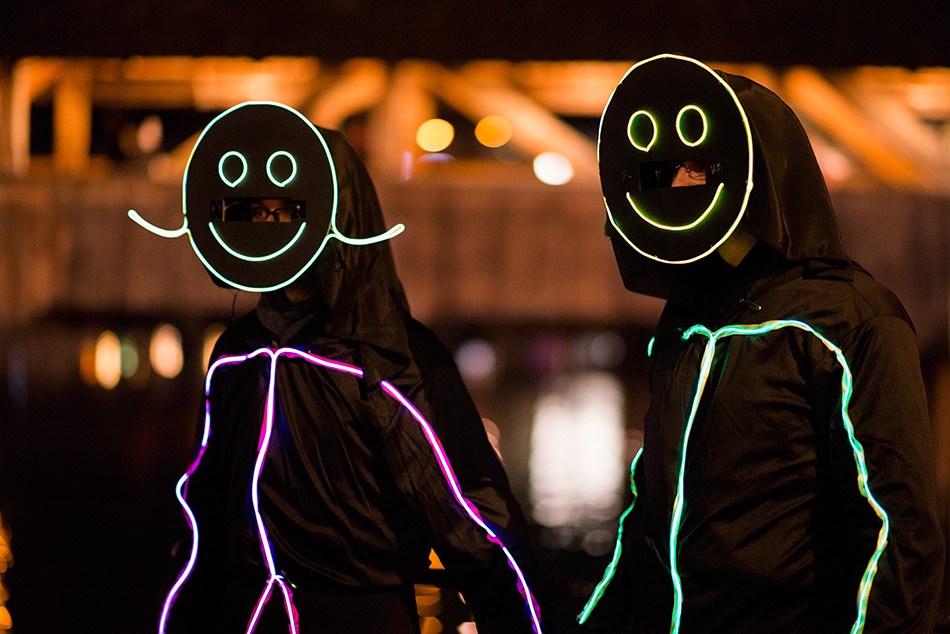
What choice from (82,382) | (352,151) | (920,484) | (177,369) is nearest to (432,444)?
(352,151)

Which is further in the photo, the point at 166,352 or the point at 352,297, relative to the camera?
the point at 166,352

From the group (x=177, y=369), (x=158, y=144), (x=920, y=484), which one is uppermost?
(x=158, y=144)

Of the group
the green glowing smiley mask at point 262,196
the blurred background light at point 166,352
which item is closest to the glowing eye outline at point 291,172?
the green glowing smiley mask at point 262,196

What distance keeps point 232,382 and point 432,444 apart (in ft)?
1.64

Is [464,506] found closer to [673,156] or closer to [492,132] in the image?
[673,156]

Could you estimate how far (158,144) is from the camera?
410 inches

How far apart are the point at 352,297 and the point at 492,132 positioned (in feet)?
40.0

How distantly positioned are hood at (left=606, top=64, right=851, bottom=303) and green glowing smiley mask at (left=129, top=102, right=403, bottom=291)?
31.8 inches

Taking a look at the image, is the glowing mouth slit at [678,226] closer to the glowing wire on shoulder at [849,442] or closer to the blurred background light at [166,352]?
the glowing wire on shoulder at [849,442]

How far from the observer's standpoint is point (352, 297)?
7.11 ft

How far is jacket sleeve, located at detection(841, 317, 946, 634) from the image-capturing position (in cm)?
141

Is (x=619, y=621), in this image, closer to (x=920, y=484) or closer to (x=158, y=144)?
(x=920, y=484)

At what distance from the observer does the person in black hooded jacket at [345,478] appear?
2.08 metres

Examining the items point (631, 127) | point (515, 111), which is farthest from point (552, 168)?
point (631, 127)
